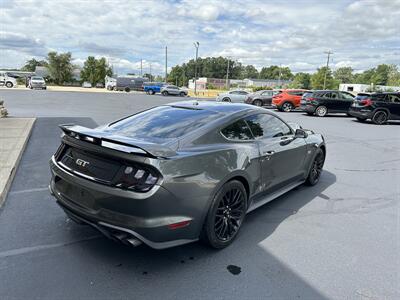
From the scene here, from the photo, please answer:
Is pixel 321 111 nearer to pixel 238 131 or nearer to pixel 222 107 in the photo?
pixel 222 107

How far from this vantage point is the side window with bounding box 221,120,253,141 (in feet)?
11.1

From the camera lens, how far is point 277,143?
158 inches

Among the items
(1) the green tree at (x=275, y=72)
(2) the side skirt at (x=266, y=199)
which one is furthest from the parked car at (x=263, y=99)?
(1) the green tree at (x=275, y=72)

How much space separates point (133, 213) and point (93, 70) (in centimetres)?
7335

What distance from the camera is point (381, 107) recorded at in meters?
15.1

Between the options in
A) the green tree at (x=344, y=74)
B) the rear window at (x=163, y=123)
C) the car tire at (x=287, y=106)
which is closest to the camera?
the rear window at (x=163, y=123)

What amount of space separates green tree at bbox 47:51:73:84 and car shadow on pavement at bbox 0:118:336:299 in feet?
225

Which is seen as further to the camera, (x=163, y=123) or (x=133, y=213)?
(x=163, y=123)

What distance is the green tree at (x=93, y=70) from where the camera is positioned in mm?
68938

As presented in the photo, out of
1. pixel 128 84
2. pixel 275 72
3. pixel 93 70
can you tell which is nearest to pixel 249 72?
pixel 275 72

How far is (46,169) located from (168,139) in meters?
3.69

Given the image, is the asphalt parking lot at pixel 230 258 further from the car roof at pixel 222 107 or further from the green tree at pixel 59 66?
the green tree at pixel 59 66

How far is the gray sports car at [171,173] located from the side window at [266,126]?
0.02 meters

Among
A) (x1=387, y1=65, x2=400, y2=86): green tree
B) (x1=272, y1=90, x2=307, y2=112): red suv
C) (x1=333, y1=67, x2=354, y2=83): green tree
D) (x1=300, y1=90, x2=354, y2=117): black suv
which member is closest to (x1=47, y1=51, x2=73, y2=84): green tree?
(x1=272, y1=90, x2=307, y2=112): red suv
